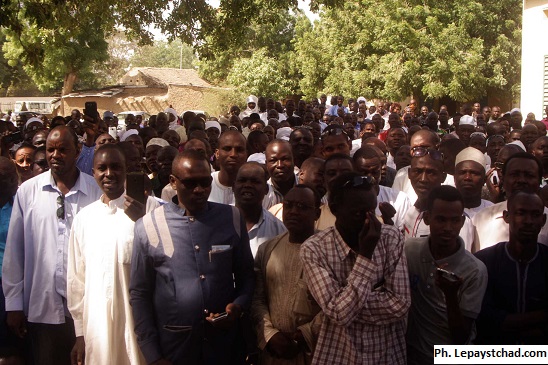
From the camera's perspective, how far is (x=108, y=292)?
3830 mm

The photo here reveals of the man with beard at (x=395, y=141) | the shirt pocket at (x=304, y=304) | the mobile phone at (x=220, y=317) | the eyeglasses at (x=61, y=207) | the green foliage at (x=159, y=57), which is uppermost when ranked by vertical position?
the green foliage at (x=159, y=57)

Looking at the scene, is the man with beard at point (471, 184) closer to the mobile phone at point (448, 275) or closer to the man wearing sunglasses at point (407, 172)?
the man wearing sunglasses at point (407, 172)

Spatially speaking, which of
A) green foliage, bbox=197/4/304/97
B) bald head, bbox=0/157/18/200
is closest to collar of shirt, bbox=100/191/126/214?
bald head, bbox=0/157/18/200

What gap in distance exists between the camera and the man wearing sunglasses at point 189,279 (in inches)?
138

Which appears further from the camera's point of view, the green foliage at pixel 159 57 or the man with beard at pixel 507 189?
the green foliage at pixel 159 57

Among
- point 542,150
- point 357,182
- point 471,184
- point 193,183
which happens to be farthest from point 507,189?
point 542,150

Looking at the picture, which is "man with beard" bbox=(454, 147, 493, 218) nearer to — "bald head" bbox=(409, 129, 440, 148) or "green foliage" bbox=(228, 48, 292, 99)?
"bald head" bbox=(409, 129, 440, 148)

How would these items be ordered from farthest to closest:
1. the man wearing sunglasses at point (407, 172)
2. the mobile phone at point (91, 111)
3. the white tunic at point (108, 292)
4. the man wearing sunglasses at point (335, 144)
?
the mobile phone at point (91, 111) → the man wearing sunglasses at point (335, 144) → the man wearing sunglasses at point (407, 172) → the white tunic at point (108, 292)

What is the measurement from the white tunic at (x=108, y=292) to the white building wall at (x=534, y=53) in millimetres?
15867

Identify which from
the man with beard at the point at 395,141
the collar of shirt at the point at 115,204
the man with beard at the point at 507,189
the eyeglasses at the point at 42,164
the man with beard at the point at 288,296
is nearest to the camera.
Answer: the man with beard at the point at 288,296

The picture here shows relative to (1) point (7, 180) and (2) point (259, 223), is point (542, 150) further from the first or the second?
(1) point (7, 180)

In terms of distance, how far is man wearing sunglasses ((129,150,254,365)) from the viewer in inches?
138

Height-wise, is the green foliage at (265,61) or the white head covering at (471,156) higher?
the green foliage at (265,61)

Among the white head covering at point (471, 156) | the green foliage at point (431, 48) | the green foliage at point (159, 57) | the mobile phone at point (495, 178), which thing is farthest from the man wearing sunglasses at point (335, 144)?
the green foliage at point (159, 57)
